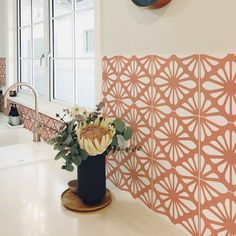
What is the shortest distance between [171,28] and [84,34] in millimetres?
1034

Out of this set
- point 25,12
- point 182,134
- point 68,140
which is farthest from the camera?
point 25,12

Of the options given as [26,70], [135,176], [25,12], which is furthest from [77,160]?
[25,12]

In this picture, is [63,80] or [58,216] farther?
[63,80]

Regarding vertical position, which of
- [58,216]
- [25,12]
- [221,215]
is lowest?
[58,216]

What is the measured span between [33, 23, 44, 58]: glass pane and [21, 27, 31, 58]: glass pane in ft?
0.41

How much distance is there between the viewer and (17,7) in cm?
265

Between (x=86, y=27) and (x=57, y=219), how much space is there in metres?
1.19

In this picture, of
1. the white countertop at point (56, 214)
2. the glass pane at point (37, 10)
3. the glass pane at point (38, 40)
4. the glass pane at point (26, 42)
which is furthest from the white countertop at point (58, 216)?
the glass pane at point (26, 42)

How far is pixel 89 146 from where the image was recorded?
100cm

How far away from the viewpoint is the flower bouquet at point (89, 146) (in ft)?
3.33

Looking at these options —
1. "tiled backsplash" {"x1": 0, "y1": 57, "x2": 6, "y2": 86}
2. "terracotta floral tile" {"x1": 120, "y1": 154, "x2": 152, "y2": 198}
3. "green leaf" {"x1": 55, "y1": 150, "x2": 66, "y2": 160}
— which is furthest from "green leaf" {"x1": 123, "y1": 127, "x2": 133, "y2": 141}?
"tiled backsplash" {"x1": 0, "y1": 57, "x2": 6, "y2": 86}

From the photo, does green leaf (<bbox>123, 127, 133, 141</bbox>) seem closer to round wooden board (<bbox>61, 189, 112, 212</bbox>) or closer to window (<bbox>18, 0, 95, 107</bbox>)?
round wooden board (<bbox>61, 189, 112, 212</bbox>)

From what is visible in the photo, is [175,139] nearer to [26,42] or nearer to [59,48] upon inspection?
[59,48]

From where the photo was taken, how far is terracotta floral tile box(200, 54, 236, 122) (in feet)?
2.55
